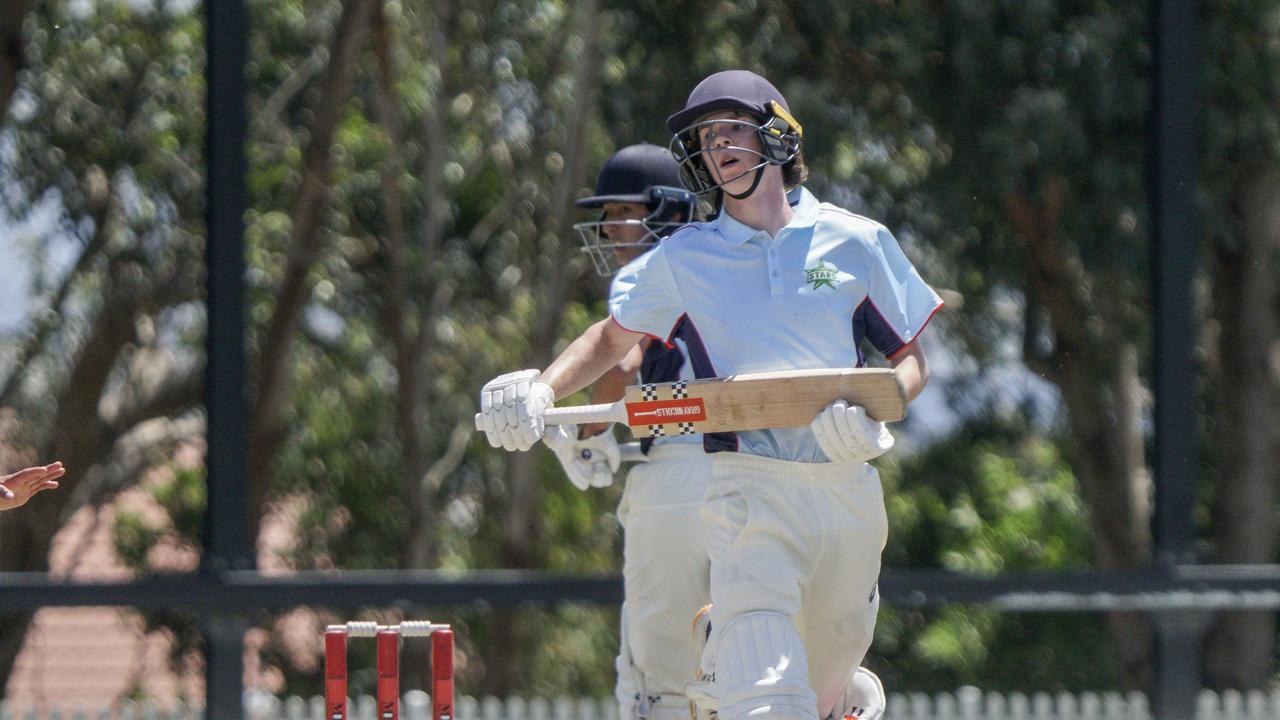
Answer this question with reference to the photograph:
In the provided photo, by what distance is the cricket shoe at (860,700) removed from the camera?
4203 millimetres

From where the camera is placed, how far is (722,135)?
421cm

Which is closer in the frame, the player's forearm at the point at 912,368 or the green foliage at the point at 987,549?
the player's forearm at the point at 912,368

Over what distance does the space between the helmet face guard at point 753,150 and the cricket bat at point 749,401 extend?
0.49 m

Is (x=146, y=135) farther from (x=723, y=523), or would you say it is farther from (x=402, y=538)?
(x=723, y=523)

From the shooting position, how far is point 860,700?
167 inches

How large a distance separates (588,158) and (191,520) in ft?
11.8

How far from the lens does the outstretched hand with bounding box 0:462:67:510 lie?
3.87m

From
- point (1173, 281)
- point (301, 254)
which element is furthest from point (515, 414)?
point (301, 254)

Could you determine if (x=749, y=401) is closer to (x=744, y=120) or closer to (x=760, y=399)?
(x=760, y=399)

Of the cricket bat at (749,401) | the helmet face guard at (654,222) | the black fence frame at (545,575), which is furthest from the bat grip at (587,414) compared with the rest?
the black fence frame at (545,575)

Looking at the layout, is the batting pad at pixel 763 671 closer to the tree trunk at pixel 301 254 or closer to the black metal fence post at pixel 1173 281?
the black metal fence post at pixel 1173 281

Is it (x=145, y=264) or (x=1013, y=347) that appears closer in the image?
(x=1013, y=347)

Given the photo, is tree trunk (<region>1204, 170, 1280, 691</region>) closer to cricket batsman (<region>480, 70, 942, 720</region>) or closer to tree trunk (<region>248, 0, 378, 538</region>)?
tree trunk (<region>248, 0, 378, 538</region>)

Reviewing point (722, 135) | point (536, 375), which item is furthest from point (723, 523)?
point (722, 135)
